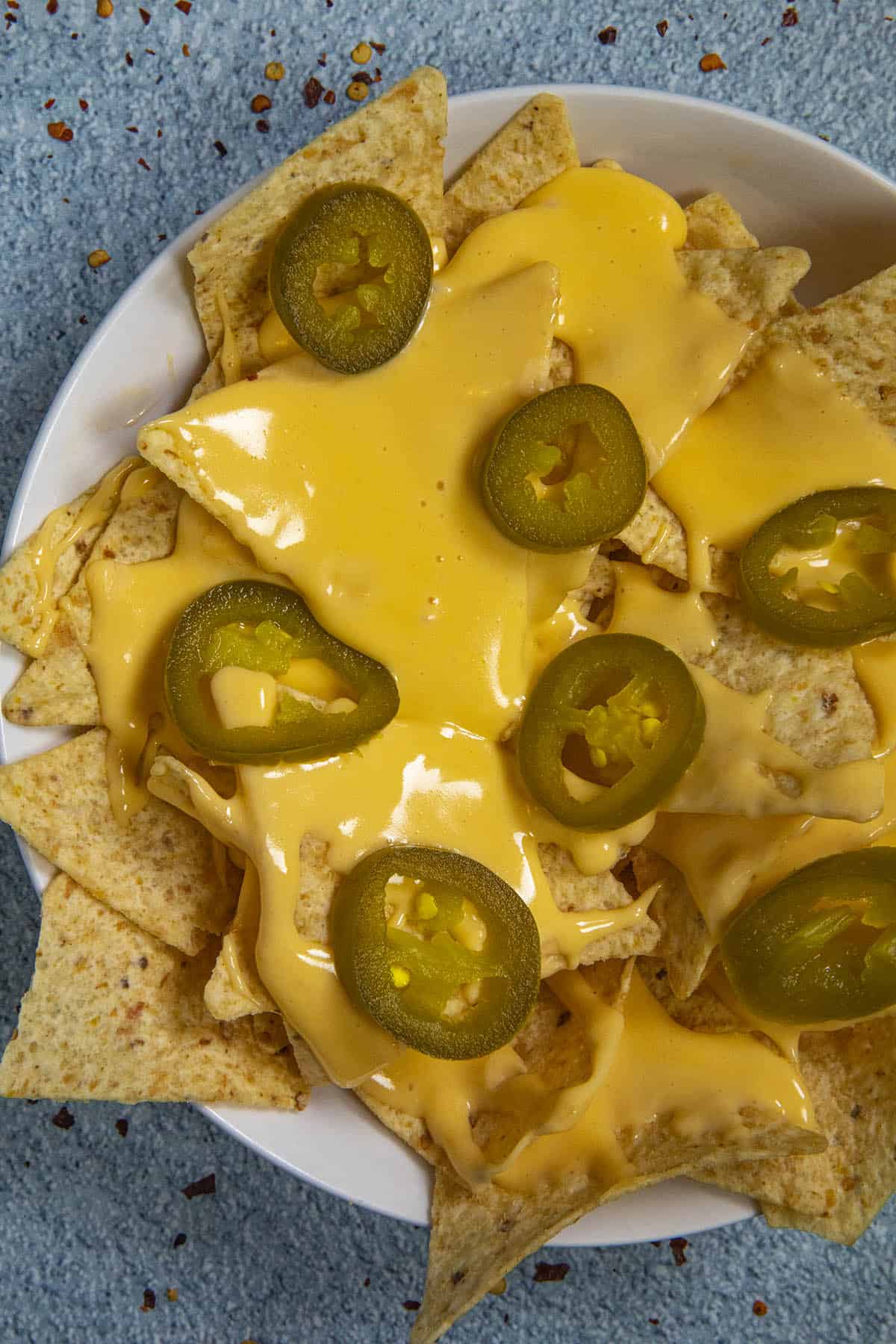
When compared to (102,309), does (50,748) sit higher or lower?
lower

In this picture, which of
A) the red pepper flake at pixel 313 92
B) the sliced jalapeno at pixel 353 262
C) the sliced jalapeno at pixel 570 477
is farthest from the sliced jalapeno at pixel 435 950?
the red pepper flake at pixel 313 92

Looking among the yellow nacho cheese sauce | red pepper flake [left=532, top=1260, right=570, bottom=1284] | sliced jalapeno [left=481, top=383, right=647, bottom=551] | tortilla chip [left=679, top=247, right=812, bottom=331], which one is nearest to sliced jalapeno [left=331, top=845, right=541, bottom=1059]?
the yellow nacho cheese sauce

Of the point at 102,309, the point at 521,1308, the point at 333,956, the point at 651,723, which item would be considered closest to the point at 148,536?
the point at 102,309

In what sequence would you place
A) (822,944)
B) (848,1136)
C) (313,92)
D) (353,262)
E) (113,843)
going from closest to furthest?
1. (353,262)
2. (822,944)
3. (113,843)
4. (848,1136)
5. (313,92)

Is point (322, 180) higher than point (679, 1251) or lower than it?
higher

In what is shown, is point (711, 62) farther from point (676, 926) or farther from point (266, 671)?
point (676, 926)

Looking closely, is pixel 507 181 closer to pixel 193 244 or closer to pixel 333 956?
pixel 193 244

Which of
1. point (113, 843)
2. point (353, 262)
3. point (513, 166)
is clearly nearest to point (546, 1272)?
point (113, 843)
